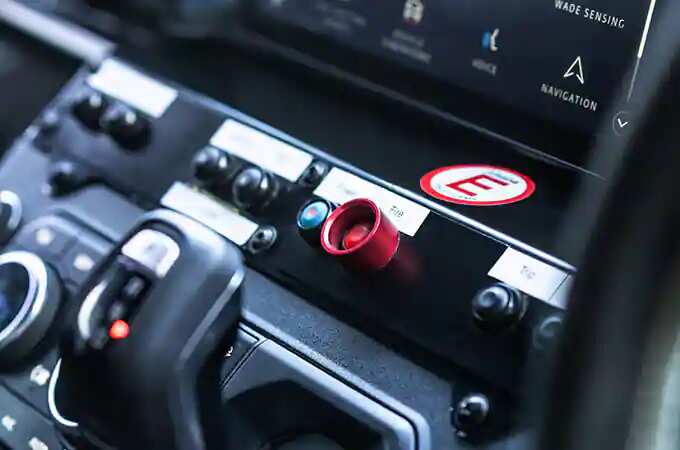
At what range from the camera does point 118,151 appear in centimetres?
88

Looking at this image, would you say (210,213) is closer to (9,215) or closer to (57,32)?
(9,215)

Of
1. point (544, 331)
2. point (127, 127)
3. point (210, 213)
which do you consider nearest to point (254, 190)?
point (210, 213)

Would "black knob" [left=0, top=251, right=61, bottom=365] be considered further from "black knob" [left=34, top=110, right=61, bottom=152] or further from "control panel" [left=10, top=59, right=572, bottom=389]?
"black knob" [left=34, top=110, right=61, bottom=152]

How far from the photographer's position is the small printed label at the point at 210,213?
78 centimetres

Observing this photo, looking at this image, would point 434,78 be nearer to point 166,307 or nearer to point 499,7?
point 499,7

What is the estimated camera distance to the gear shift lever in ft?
2.07

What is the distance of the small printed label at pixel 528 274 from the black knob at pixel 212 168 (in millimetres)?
237

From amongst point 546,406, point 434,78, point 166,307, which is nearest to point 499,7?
point 434,78

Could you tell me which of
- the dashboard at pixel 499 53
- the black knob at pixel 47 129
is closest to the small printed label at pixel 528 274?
the dashboard at pixel 499 53

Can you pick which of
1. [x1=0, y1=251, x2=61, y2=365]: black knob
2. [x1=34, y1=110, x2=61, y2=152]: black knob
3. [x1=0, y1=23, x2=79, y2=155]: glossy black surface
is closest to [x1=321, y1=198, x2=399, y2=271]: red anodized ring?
[x1=0, y1=251, x2=61, y2=365]: black knob

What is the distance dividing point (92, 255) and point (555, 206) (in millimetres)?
Answer: 365

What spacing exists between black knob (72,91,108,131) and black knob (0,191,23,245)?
90mm

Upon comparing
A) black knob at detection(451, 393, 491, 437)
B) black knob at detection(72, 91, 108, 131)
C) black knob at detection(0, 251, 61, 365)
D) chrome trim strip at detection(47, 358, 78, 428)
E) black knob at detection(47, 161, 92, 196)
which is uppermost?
black knob at detection(72, 91, 108, 131)

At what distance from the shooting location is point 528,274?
2.24ft
